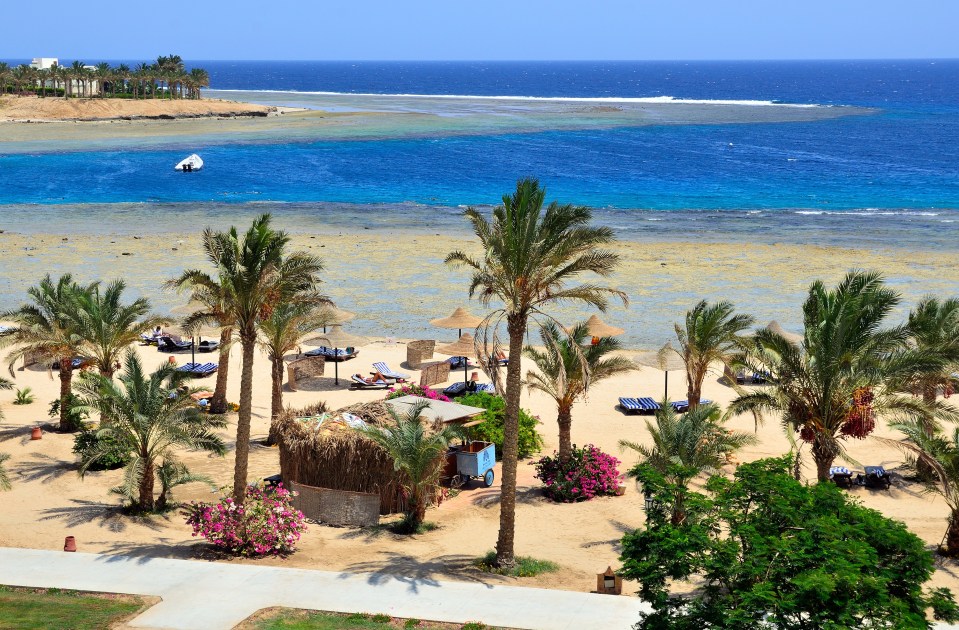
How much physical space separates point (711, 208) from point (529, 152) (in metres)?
33.7

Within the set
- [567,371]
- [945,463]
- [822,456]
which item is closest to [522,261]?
[567,371]

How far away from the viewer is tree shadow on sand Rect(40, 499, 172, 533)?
2080 centimetres

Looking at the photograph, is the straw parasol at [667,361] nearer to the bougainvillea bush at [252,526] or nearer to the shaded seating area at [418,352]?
the shaded seating area at [418,352]

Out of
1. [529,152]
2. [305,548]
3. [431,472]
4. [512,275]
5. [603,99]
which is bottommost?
[305,548]

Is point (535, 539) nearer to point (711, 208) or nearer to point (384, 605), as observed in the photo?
point (384, 605)

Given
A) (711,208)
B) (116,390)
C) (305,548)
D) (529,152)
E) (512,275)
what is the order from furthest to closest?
(529,152), (711,208), (116,390), (305,548), (512,275)

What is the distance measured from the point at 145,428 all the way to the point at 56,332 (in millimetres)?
6361

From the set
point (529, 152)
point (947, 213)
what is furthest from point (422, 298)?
point (529, 152)

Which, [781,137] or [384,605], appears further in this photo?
[781,137]

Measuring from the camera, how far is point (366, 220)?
65750 millimetres

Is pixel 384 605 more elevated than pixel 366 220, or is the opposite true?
pixel 366 220

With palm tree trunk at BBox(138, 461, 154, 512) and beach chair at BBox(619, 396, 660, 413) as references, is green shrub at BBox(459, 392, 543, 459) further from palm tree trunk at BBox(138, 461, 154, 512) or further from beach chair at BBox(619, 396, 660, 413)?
palm tree trunk at BBox(138, 461, 154, 512)

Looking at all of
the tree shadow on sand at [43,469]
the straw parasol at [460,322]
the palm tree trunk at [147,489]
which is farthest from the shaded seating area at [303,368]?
the palm tree trunk at [147,489]

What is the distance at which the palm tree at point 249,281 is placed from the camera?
19.1 meters
